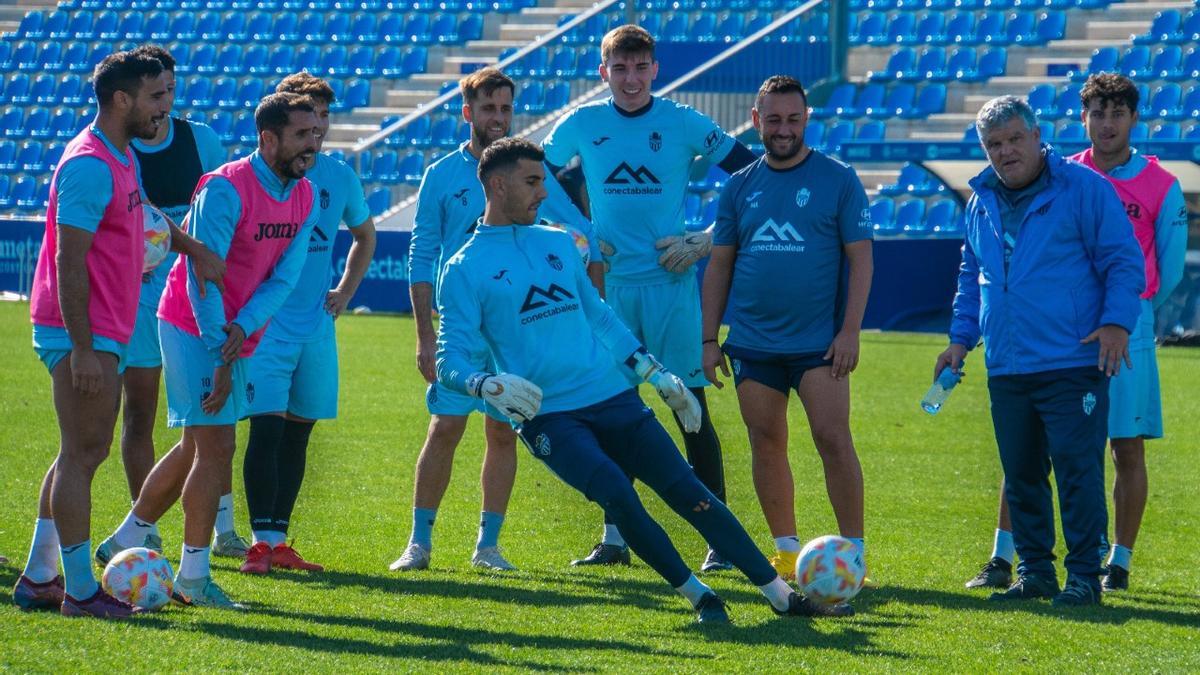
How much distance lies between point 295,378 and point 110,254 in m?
1.56

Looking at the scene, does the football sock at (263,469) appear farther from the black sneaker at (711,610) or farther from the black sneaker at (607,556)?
the black sneaker at (711,610)

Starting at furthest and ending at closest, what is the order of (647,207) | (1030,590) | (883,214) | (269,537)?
(883,214)
(647,207)
(269,537)
(1030,590)

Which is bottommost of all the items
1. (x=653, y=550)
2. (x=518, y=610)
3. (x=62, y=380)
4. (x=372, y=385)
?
(x=372, y=385)

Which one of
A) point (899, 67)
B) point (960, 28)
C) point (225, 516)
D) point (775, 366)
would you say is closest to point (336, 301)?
point (225, 516)

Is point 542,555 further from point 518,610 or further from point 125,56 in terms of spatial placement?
point 125,56

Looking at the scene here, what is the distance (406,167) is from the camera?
24.9 metres

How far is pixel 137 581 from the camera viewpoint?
580cm

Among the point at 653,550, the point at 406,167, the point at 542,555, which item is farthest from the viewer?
the point at 406,167

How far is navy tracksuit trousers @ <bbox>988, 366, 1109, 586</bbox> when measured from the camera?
6320mm

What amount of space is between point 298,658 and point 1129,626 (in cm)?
292

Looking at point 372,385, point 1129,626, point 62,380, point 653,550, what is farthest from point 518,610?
point 372,385

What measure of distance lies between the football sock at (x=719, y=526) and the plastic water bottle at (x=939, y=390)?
42.9 inches

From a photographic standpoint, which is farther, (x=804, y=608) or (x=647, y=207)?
(x=647, y=207)

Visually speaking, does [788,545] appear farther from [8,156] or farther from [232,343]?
[8,156]
